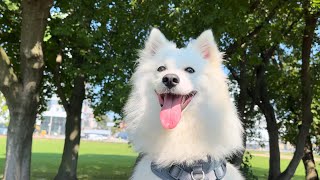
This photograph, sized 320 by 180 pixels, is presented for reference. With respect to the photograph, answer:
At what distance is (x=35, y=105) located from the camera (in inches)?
408

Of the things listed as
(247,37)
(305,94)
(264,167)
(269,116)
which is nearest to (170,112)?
(247,37)

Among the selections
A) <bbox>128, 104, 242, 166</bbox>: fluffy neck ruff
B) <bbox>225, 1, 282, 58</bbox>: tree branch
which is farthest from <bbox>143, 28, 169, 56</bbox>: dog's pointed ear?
<bbox>225, 1, 282, 58</bbox>: tree branch

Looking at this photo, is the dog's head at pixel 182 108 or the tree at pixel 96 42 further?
the tree at pixel 96 42

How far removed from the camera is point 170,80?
3.01m

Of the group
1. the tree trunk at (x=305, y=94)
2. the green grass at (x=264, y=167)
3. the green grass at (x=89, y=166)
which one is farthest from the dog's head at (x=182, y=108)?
the green grass at (x=264, y=167)

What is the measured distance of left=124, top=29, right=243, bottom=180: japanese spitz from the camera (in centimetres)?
309

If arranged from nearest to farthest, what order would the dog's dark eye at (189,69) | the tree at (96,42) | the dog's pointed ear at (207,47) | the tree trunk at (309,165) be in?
the dog's dark eye at (189,69), the dog's pointed ear at (207,47), the tree at (96,42), the tree trunk at (309,165)

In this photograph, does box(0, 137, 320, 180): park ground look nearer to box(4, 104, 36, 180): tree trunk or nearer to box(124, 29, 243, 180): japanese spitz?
box(4, 104, 36, 180): tree trunk

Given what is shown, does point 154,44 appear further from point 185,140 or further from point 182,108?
point 185,140

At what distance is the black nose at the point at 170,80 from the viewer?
301 cm

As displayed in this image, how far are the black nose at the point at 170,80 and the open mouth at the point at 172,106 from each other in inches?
3.8

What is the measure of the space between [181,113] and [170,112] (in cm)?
11

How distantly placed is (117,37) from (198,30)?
8.73 feet

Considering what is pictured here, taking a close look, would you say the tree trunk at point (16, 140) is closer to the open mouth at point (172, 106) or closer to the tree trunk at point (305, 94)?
the open mouth at point (172, 106)
